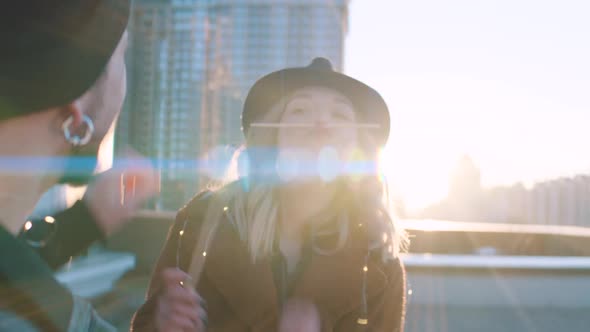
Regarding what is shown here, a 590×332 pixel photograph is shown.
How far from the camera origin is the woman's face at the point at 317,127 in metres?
1.29

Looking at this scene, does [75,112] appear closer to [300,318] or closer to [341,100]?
[300,318]

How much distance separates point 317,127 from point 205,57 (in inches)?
1578

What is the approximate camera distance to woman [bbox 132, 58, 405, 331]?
1.18 m

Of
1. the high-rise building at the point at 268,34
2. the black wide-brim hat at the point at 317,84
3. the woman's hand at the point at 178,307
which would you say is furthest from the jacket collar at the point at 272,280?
the high-rise building at the point at 268,34

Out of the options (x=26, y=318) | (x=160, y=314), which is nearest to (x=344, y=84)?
(x=160, y=314)

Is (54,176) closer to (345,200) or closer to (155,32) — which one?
(345,200)

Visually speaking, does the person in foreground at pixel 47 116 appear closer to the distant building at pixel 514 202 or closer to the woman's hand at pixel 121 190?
the woman's hand at pixel 121 190

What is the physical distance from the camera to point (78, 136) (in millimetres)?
664

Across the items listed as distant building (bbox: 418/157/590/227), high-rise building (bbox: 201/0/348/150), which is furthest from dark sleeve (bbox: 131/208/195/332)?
high-rise building (bbox: 201/0/348/150)

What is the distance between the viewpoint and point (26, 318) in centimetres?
55

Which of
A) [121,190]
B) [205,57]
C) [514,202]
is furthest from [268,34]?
[121,190]

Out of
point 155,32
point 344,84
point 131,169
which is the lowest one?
point 131,169

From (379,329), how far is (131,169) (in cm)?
77

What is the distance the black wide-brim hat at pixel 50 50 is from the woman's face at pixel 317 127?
735 millimetres
